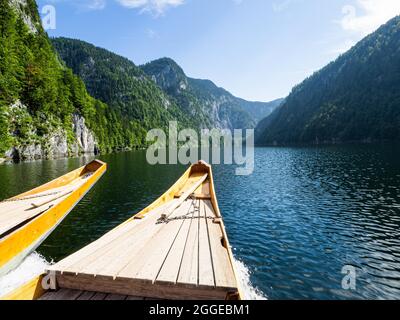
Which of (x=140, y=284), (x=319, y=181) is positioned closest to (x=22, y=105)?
(x=319, y=181)

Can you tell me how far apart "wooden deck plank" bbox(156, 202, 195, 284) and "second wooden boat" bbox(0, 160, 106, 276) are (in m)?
7.55

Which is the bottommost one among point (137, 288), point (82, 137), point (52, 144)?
point (137, 288)

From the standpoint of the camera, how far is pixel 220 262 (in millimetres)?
7676

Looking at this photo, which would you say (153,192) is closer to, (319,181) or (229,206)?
(229,206)

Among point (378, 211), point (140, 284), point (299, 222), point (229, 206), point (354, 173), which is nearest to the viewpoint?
point (140, 284)

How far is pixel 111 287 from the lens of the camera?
6.59m

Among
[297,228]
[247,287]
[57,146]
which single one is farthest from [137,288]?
[57,146]

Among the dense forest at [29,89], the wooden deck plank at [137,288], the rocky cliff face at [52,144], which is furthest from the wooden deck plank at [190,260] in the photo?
the rocky cliff face at [52,144]

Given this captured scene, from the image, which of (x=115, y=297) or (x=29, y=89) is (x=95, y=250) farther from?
(x=29, y=89)

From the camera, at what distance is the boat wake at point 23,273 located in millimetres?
10438

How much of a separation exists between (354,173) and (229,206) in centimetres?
2858

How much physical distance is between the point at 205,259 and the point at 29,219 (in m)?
11.8

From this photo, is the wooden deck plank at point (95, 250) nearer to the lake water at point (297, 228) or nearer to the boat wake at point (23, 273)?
the boat wake at point (23, 273)

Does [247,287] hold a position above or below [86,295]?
below
